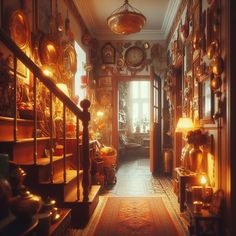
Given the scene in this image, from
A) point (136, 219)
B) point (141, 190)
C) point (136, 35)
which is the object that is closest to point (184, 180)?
point (136, 219)

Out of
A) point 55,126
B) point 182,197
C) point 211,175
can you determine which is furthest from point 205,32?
point 55,126

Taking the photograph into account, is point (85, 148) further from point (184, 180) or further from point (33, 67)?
point (184, 180)

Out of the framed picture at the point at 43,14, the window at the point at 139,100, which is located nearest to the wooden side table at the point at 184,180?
the framed picture at the point at 43,14

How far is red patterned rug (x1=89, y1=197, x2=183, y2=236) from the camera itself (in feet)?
9.91

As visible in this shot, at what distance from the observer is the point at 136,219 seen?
135 inches

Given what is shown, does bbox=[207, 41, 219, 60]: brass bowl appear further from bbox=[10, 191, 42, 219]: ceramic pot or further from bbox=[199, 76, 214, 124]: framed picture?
bbox=[10, 191, 42, 219]: ceramic pot

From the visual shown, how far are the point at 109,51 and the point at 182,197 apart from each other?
494cm

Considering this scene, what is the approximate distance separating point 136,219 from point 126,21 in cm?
318

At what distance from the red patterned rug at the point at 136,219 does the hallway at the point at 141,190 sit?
6 cm

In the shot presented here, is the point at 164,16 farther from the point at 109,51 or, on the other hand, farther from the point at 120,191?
the point at 120,191

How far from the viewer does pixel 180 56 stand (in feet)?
17.5

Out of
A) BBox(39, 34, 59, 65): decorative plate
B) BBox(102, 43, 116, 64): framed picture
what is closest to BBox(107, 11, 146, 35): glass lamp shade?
BBox(39, 34, 59, 65): decorative plate

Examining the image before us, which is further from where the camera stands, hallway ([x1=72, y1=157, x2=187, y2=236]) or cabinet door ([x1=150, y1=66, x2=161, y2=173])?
cabinet door ([x1=150, y1=66, x2=161, y2=173])

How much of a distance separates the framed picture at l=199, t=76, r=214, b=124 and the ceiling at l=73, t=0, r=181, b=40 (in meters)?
2.53
